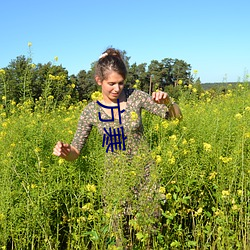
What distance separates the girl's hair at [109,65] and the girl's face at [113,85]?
25 mm

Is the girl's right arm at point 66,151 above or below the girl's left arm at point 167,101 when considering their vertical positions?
below

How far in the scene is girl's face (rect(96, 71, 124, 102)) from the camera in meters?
2.43

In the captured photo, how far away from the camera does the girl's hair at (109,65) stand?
2.45m

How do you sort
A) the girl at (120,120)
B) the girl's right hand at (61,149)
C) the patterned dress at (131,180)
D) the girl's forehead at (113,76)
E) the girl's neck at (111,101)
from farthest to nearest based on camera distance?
the girl's neck at (111,101) < the girl's forehead at (113,76) < the girl's right hand at (61,149) < the girl at (120,120) < the patterned dress at (131,180)

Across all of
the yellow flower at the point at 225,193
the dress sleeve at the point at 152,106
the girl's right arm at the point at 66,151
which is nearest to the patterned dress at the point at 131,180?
the dress sleeve at the point at 152,106

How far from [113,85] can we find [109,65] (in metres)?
0.13

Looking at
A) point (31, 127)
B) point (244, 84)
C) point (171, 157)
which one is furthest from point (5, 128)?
point (244, 84)

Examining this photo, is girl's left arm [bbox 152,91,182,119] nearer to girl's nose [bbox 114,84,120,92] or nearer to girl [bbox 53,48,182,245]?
girl [bbox 53,48,182,245]

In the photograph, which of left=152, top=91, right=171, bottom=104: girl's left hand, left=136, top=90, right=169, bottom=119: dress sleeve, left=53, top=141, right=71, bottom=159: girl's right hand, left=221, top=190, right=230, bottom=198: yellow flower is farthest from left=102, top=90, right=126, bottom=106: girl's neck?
left=221, top=190, right=230, bottom=198: yellow flower

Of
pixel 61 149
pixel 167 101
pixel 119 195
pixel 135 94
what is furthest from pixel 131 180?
pixel 135 94

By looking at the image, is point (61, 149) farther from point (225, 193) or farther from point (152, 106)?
point (225, 193)

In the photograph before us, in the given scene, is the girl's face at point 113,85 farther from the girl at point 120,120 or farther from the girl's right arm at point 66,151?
the girl's right arm at point 66,151

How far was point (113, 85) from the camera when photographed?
2.45 m

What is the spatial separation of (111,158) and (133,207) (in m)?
0.32
